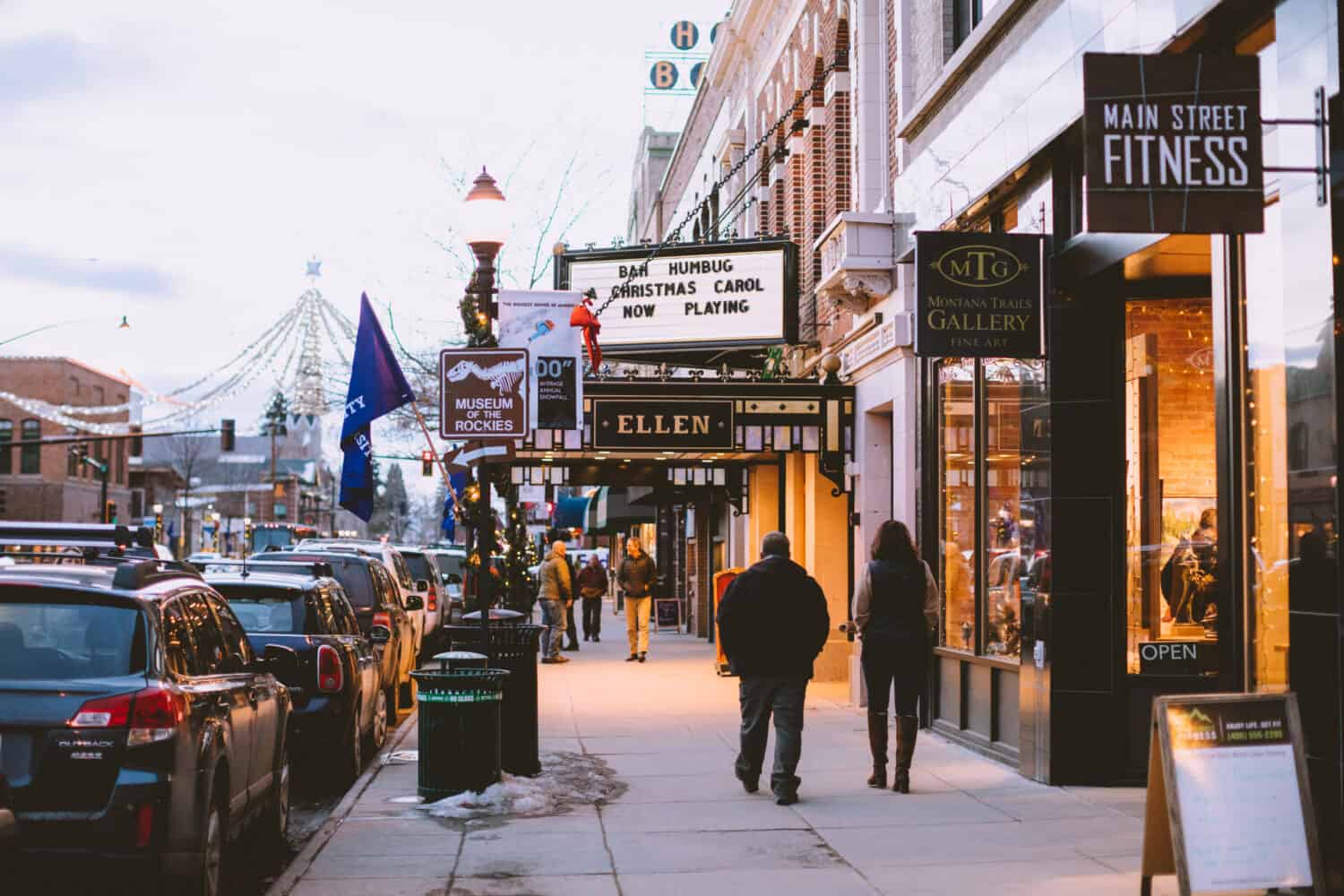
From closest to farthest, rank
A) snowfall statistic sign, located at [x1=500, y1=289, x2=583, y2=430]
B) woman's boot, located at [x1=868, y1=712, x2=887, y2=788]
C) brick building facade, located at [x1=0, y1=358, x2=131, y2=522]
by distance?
1. woman's boot, located at [x1=868, y1=712, x2=887, y2=788]
2. snowfall statistic sign, located at [x1=500, y1=289, x2=583, y2=430]
3. brick building facade, located at [x1=0, y1=358, x2=131, y2=522]

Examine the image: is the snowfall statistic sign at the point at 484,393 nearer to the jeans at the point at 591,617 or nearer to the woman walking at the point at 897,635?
the woman walking at the point at 897,635

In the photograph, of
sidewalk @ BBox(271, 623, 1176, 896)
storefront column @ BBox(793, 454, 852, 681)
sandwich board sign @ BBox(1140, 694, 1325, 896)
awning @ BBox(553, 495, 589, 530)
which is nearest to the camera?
sandwich board sign @ BBox(1140, 694, 1325, 896)

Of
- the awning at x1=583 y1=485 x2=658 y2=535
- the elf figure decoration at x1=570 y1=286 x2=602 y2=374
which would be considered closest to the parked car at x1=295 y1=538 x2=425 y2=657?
the elf figure decoration at x1=570 y1=286 x2=602 y2=374

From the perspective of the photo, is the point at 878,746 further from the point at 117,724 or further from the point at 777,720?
the point at 117,724

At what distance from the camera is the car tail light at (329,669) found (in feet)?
37.8

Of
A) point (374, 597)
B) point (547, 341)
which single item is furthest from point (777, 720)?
point (374, 597)

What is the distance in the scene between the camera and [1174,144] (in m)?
7.43

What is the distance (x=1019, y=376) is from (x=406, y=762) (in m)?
5.94

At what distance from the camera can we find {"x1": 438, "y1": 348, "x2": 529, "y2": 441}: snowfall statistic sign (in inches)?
441

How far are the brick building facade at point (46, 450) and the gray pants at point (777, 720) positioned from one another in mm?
65913

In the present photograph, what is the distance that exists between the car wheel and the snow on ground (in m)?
1.65

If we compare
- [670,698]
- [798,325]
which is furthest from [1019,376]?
[798,325]

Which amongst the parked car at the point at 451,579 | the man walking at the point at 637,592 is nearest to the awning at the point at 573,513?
the parked car at the point at 451,579

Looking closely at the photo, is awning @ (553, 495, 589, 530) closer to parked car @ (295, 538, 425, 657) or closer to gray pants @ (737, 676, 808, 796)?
parked car @ (295, 538, 425, 657)
